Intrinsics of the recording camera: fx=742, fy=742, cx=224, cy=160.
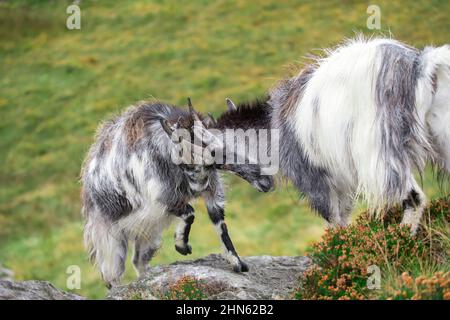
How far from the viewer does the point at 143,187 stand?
33.8 feet

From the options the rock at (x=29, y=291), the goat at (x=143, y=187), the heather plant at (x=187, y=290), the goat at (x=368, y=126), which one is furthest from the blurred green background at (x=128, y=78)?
the heather plant at (x=187, y=290)

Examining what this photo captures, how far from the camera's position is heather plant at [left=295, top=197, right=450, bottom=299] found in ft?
26.8

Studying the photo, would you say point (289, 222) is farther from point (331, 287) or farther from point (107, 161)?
point (331, 287)

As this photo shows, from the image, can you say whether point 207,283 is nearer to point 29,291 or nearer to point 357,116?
point 29,291

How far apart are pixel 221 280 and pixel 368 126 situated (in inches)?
103

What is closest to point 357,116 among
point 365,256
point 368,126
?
point 368,126

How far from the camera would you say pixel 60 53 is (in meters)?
33.3

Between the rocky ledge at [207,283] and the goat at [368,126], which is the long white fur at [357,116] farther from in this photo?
the rocky ledge at [207,283]

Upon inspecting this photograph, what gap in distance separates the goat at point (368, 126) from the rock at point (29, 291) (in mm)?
3619

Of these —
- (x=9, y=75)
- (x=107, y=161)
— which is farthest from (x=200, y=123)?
(x=9, y=75)

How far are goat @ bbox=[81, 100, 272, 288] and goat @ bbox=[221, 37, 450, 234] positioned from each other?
91 cm

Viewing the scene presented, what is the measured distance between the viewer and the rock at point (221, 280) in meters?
8.96

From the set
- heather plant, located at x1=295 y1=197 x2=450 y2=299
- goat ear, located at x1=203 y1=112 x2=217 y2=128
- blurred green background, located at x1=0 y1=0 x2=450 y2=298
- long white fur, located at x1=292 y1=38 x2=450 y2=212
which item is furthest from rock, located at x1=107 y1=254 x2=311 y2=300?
blurred green background, located at x1=0 y1=0 x2=450 y2=298

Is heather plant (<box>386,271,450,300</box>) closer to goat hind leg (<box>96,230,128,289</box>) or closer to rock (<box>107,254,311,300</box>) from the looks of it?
rock (<box>107,254,311,300</box>)
